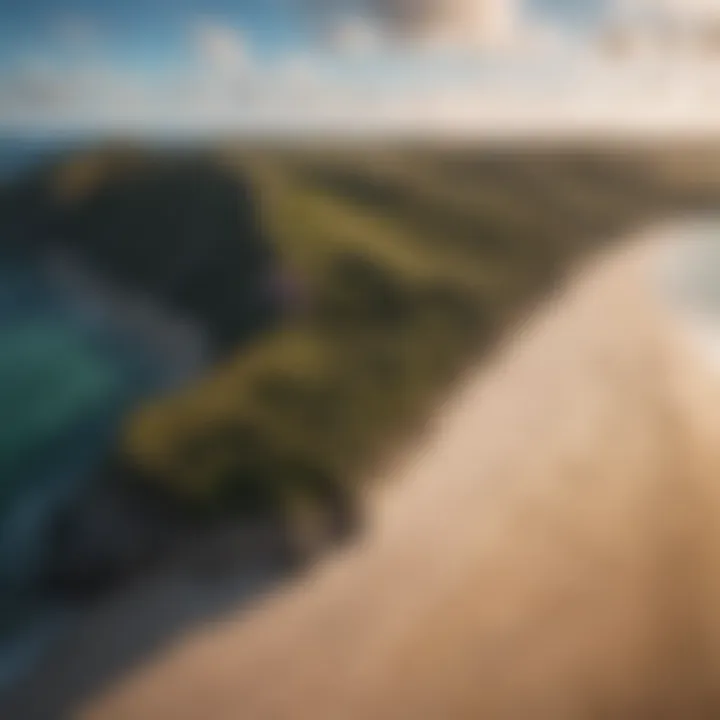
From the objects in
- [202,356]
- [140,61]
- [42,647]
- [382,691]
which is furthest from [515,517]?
[140,61]

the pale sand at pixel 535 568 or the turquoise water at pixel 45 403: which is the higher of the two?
the turquoise water at pixel 45 403

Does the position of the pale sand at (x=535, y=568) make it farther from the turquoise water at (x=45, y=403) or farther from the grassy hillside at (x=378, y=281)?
the turquoise water at (x=45, y=403)

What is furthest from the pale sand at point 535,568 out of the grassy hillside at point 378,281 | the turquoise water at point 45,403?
the turquoise water at point 45,403

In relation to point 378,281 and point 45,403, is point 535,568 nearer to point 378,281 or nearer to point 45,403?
point 378,281

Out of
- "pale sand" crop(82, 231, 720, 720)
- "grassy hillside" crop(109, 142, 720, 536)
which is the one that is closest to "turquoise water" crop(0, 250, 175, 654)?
"grassy hillside" crop(109, 142, 720, 536)

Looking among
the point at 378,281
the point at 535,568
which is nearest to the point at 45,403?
the point at 378,281

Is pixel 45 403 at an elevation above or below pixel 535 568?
above
